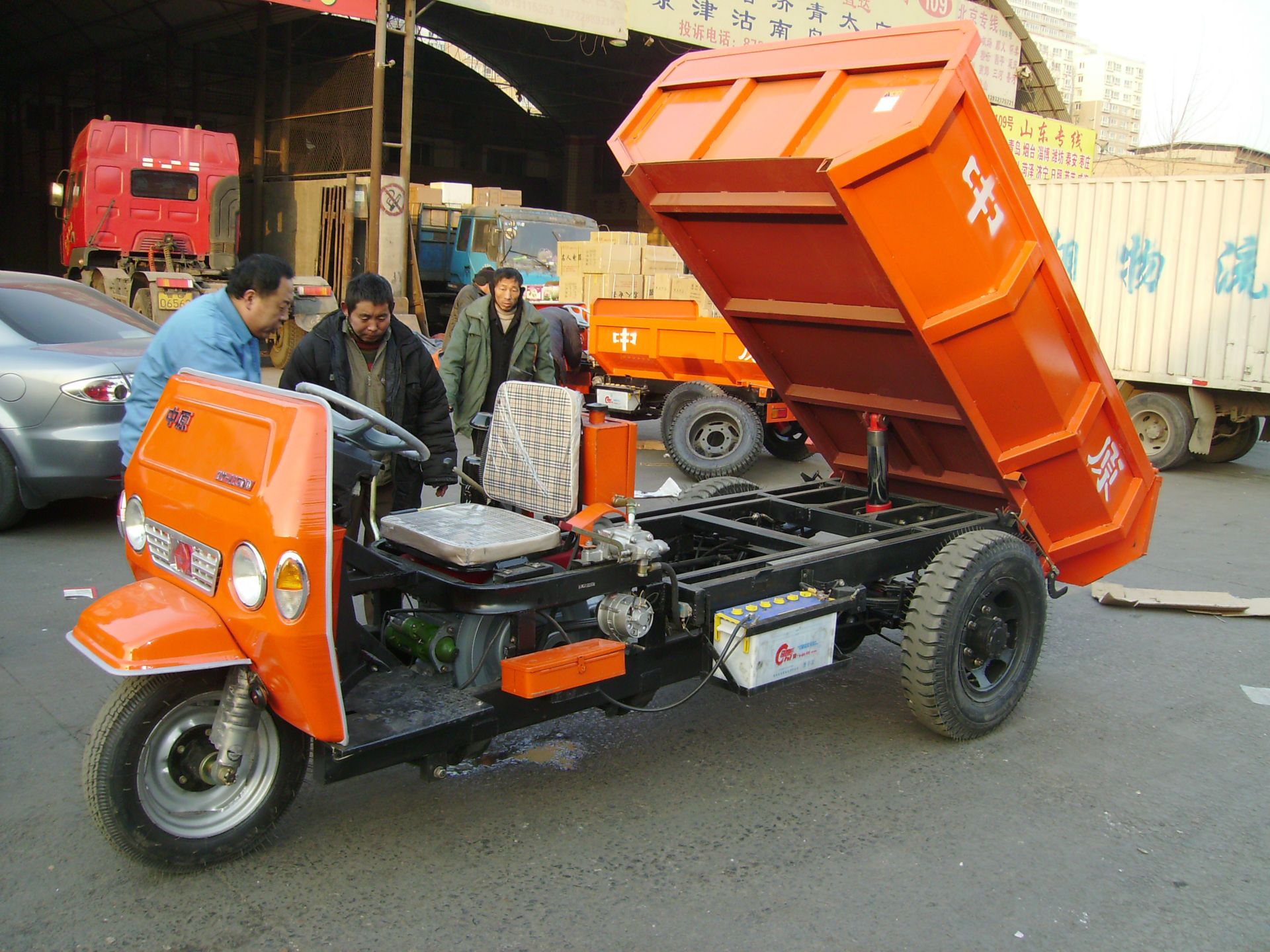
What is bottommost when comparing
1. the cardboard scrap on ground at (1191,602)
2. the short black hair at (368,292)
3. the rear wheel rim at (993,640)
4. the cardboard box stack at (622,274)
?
the cardboard scrap on ground at (1191,602)

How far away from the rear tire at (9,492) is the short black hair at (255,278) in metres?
3.39

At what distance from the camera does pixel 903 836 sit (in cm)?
345

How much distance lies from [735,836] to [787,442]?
25.2ft

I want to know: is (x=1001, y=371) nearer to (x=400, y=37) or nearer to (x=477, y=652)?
(x=477, y=652)

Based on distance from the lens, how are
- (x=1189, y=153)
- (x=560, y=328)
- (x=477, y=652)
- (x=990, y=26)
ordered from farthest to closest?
(x=1189, y=153) → (x=990, y=26) → (x=560, y=328) → (x=477, y=652)

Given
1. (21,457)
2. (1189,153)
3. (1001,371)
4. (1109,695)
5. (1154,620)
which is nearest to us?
(1001,371)

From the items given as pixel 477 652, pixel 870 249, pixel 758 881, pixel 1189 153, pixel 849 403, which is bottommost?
pixel 758 881

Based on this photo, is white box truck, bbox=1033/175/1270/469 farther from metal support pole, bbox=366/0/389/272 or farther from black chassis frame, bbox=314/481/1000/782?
metal support pole, bbox=366/0/389/272

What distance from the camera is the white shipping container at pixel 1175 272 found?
10.7 m

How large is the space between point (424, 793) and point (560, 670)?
81 cm

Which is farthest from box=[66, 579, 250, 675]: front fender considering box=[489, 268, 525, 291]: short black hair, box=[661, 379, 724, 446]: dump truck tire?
box=[661, 379, 724, 446]: dump truck tire

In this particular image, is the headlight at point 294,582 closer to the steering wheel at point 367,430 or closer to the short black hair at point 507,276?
the steering wheel at point 367,430

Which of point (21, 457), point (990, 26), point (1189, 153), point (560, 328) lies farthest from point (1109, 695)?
point (1189, 153)

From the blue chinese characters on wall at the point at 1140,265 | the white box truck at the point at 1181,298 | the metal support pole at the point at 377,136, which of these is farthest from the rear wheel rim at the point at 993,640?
the metal support pole at the point at 377,136
